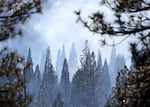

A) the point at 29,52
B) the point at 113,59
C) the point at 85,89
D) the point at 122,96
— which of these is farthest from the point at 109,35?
the point at 113,59

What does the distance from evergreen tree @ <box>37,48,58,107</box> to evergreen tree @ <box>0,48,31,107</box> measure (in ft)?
249

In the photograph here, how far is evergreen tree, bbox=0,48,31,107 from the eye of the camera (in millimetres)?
10922

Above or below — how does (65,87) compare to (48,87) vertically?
below

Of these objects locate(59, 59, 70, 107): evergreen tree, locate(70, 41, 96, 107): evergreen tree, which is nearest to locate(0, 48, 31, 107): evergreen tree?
locate(70, 41, 96, 107): evergreen tree

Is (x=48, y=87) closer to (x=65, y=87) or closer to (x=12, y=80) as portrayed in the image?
(x=65, y=87)

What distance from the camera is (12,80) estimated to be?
1134 centimetres

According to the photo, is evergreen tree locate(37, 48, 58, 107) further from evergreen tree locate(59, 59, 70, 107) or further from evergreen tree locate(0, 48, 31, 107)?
evergreen tree locate(0, 48, 31, 107)

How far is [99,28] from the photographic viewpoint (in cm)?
1110

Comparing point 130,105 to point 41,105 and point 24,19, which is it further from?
point 41,105

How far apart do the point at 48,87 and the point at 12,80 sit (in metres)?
84.8

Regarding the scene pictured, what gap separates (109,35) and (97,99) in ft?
248

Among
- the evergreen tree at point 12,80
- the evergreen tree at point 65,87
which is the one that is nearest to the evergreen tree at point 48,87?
the evergreen tree at point 65,87

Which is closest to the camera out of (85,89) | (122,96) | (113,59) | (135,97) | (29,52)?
(135,97)

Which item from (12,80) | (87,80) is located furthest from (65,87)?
(12,80)
